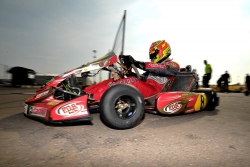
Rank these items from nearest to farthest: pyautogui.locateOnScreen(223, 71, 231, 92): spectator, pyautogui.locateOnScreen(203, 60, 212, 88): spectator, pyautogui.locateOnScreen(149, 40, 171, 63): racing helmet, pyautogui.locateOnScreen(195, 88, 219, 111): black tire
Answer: pyautogui.locateOnScreen(149, 40, 171, 63): racing helmet
pyautogui.locateOnScreen(195, 88, 219, 111): black tire
pyautogui.locateOnScreen(203, 60, 212, 88): spectator
pyautogui.locateOnScreen(223, 71, 231, 92): spectator

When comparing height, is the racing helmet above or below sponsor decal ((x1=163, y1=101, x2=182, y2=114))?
above

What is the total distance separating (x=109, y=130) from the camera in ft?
7.06

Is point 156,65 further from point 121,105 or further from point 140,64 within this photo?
point 121,105

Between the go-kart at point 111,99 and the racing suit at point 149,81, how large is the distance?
0.02 metres

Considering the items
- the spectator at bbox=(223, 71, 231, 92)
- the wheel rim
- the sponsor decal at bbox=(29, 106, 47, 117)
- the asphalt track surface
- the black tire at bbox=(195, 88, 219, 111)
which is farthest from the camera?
the spectator at bbox=(223, 71, 231, 92)

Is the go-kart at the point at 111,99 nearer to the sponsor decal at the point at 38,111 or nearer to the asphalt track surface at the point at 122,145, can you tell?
the sponsor decal at the point at 38,111

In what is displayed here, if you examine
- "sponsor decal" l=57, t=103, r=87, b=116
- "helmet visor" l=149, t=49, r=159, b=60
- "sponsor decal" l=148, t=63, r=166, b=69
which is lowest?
"sponsor decal" l=57, t=103, r=87, b=116

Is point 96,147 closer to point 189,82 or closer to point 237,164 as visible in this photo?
point 237,164

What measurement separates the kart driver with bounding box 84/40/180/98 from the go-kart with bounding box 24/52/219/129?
0.03 m

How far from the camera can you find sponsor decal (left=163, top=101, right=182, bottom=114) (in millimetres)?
2618

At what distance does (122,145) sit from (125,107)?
62 cm

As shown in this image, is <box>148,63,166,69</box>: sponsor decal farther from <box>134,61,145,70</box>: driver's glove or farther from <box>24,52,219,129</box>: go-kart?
<box>24,52,219,129</box>: go-kart

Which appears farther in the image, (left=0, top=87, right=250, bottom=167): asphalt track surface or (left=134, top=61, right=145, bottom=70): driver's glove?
(left=134, top=61, right=145, bottom=70): driver's glove

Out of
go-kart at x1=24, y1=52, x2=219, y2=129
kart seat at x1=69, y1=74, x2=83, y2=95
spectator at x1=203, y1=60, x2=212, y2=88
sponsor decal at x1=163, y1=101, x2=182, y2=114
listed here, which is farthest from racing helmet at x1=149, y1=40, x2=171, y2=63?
spectator at x1=203, y1=60, x2=212, y2=88
